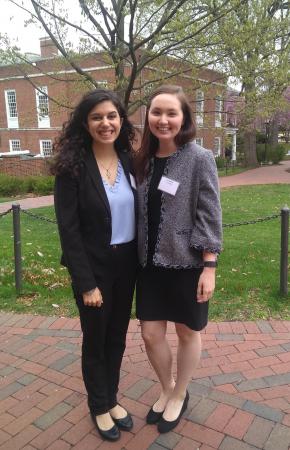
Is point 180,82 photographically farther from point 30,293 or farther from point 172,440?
point 172,440

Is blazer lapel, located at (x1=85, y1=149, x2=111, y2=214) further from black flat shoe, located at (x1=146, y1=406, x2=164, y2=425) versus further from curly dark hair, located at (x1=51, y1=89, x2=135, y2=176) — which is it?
black flat shoe, located at (x1=146, y1=406, x2=164, y2=425)

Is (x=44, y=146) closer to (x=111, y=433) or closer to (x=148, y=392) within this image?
(x=148, y=392)

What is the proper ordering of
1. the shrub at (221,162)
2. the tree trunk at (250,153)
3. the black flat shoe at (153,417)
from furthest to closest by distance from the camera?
the tree trunk at (250,153) → the shrub at (221,162) → the black flat shoe at (153,417)

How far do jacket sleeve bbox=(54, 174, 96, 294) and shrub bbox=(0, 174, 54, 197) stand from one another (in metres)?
13.7

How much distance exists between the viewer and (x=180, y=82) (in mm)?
7957

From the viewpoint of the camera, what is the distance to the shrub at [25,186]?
51.1ft

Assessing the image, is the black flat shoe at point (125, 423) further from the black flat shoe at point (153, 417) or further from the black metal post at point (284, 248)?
the black metal post at point (284, 248)

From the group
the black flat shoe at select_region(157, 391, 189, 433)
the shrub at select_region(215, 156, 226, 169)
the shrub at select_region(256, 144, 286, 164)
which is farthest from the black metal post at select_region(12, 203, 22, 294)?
the shrub at select_region(256, 144, 286, 164)

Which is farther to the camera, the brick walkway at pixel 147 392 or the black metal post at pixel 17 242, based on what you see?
the black metal post at pixel 17 242

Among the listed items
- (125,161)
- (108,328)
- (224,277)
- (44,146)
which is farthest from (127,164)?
(44,146)

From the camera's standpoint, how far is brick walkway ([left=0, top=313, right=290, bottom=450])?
2.52 metres

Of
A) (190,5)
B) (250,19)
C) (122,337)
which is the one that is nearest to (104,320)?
(122,337)

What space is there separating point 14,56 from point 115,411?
21.8 feet

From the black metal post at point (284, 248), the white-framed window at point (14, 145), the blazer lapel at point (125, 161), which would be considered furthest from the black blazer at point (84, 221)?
the white-framed window at point (14, 145)
